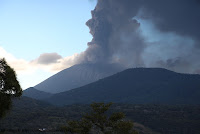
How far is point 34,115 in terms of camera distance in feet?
386

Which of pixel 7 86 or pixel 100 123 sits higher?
pixel 7 86

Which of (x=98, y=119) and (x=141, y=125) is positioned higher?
(x=98, y=119)

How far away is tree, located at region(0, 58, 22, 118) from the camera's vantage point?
23562mm

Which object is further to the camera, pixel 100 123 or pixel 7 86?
pixel 100 123

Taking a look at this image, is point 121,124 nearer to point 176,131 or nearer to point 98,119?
point 98,119

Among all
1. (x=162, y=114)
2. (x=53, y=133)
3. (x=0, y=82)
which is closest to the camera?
(x=0, y=82)

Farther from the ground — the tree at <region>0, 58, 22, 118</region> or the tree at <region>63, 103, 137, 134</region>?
the tree at <region>0, 58, 22, 118</region>

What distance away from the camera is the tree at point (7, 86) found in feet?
77.3

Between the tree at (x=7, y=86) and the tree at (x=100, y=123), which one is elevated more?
the tree at (x=7, y=86)

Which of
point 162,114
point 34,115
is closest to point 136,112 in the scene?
point 162,114

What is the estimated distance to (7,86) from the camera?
2358 cm

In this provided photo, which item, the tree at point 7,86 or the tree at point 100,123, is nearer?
the tree at point 7,86

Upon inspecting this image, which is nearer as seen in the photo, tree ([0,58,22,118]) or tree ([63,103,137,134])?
tree ([0,58,22,118])

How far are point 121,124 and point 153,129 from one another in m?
102
